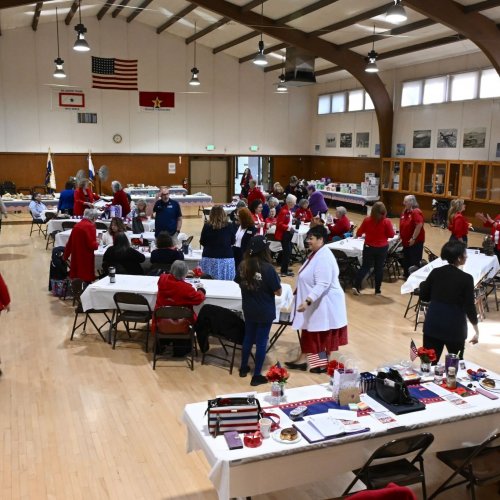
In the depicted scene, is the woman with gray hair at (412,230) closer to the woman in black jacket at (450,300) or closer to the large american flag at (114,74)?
the woman in black jacket at (450,300)

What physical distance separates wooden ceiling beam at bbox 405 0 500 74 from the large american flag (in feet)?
40.3

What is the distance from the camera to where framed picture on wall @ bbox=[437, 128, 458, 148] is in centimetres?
1714

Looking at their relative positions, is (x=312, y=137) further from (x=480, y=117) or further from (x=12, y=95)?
(x=12, y=95)

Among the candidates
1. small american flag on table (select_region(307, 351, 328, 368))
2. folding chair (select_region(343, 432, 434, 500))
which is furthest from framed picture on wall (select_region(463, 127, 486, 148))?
folding chair (select_region(343, 432, 434, 500))

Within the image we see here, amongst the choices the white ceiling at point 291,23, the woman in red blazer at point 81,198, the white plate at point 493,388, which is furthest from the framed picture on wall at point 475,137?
the white plate at point 493,388

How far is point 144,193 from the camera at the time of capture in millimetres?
19969

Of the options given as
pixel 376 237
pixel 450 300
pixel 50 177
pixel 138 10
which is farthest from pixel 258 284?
pixel 138 10

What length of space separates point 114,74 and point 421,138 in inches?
447

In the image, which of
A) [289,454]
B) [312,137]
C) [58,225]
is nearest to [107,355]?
[289,454]

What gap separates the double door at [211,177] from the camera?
910 inches

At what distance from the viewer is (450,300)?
4.48 meters

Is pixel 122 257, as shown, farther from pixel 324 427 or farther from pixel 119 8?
pixel 119 8

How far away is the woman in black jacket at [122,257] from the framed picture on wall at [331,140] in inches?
661

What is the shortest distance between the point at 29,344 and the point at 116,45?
16503 mm
